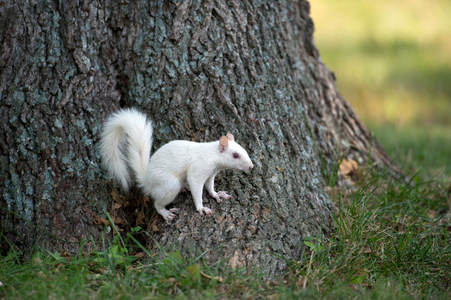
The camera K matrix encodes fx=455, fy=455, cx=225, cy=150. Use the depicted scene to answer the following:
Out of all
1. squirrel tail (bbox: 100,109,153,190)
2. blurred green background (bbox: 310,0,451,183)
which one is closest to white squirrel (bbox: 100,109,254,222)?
squirrel tail (bbox: 100,109,153,190)

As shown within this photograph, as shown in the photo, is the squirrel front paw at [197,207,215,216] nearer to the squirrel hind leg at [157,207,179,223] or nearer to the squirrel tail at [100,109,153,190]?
the squirrel hind leg at [157,207,179,223]

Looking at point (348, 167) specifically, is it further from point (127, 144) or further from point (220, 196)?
point (127, 144)

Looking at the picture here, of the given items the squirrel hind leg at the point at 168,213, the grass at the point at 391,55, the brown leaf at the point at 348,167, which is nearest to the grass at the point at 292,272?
the squirrel hind leg at the point at 168,213

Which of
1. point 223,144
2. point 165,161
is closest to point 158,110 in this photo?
point 165,161

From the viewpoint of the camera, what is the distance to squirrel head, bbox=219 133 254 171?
2.76 metres

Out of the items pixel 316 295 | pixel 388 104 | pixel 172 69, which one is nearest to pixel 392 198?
pixel 316 295

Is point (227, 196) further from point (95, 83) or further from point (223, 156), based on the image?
point (95, 83)

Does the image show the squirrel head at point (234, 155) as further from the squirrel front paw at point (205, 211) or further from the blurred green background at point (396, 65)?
the blurred green background at point (396, 65)

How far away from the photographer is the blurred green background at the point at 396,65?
5969 millimetres

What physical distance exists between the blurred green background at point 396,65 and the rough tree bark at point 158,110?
2.37 metres

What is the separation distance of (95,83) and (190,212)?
1.06 meters

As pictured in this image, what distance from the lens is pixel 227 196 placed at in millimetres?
2875

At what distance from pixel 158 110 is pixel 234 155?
67cm

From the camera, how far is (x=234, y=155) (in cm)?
279
